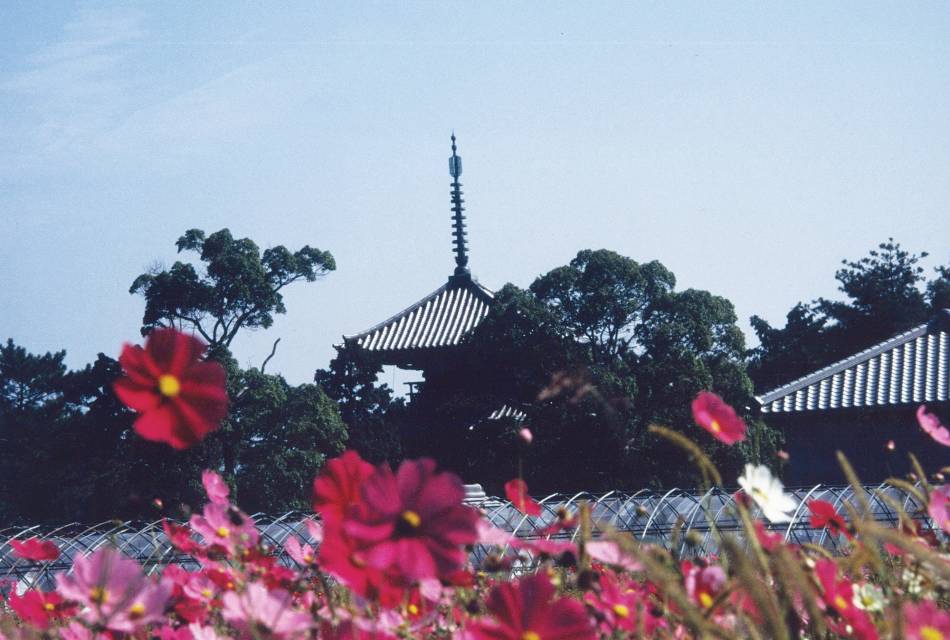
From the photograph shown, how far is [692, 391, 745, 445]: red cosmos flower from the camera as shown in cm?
84

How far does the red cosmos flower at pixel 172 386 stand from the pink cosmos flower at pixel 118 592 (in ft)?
0.27

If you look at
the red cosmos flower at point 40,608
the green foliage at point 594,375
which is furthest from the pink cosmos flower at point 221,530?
the green foliage at point 594,375

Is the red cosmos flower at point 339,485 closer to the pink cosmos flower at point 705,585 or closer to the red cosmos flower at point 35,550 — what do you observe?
the pink cosmos flower at point 705,585

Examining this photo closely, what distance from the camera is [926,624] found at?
1.78ft

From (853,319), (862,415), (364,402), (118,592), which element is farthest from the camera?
(853,319)

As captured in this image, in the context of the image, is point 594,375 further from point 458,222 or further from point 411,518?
point 411,518

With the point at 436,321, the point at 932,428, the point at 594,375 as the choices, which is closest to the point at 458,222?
the point at 436,321

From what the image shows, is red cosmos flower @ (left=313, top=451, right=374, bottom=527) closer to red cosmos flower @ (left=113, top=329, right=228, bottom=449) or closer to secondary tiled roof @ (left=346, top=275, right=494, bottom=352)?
red cosmos flower @ (left=113, top=329, right=228, bottom=449)

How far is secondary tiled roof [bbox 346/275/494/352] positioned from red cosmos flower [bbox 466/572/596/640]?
46.8ft

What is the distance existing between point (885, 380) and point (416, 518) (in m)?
13.6

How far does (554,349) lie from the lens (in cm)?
1266

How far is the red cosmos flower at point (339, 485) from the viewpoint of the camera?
0.71 metres

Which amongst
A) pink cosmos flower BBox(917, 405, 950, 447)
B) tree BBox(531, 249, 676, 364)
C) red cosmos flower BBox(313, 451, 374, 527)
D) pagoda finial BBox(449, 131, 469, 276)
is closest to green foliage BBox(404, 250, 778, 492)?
tree BBox(531, 249, 676, 364)

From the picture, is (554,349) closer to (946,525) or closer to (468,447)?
(468,447)
